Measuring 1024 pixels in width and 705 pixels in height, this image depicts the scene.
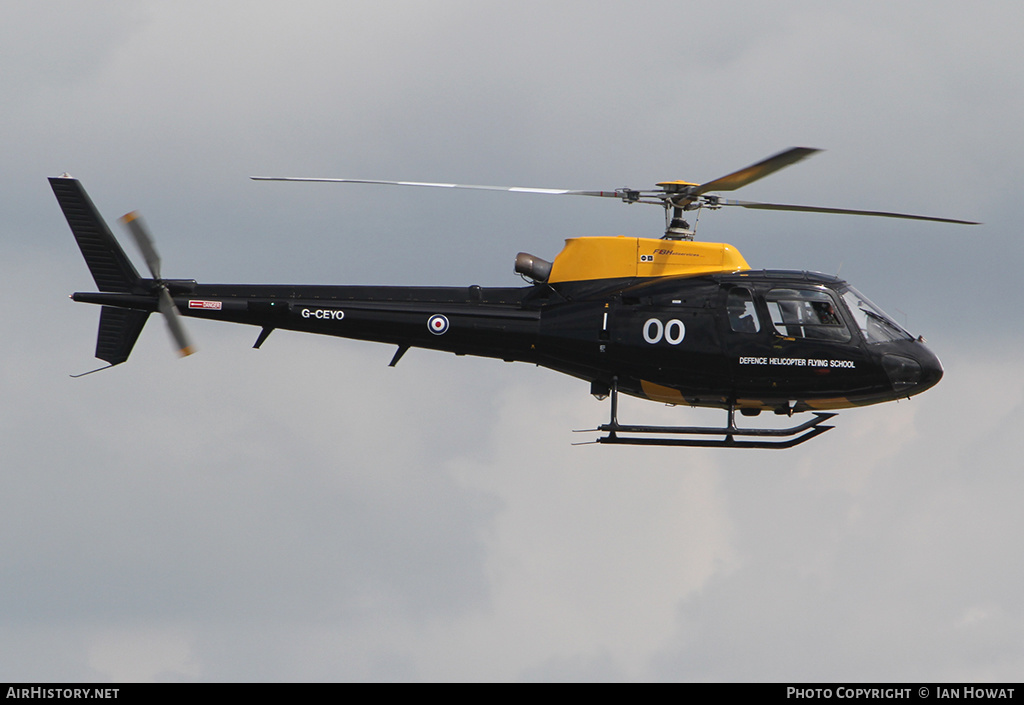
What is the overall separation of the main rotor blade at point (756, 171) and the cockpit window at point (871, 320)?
391cm

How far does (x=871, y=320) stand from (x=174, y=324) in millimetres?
15131

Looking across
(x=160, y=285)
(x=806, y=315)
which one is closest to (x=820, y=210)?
(x=806, y=315)

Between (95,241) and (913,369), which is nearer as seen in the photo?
(913,369)

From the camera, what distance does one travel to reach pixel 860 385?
27188mm

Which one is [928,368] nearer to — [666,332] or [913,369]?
[913,369]

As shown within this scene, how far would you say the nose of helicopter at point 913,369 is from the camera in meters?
27.3

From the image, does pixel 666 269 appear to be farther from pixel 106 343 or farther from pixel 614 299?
pixel 106 343

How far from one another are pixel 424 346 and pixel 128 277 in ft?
22.2

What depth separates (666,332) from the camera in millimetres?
27156

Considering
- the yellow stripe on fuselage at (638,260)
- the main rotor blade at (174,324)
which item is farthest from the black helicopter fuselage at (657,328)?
the yellow stripe on fuselage at (638,260)

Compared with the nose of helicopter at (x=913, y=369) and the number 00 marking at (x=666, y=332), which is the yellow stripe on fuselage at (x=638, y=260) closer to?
the number 00 marking at (x=666, y=332)

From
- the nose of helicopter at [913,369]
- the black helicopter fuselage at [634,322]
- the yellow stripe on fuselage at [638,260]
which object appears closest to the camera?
the black helicopter fuselage at [634,322]

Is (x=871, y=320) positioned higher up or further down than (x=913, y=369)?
higher up

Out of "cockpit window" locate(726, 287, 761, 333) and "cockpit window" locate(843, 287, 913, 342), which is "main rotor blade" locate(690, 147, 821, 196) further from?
"cockpit window" locate(843, 287, 913, 342)
